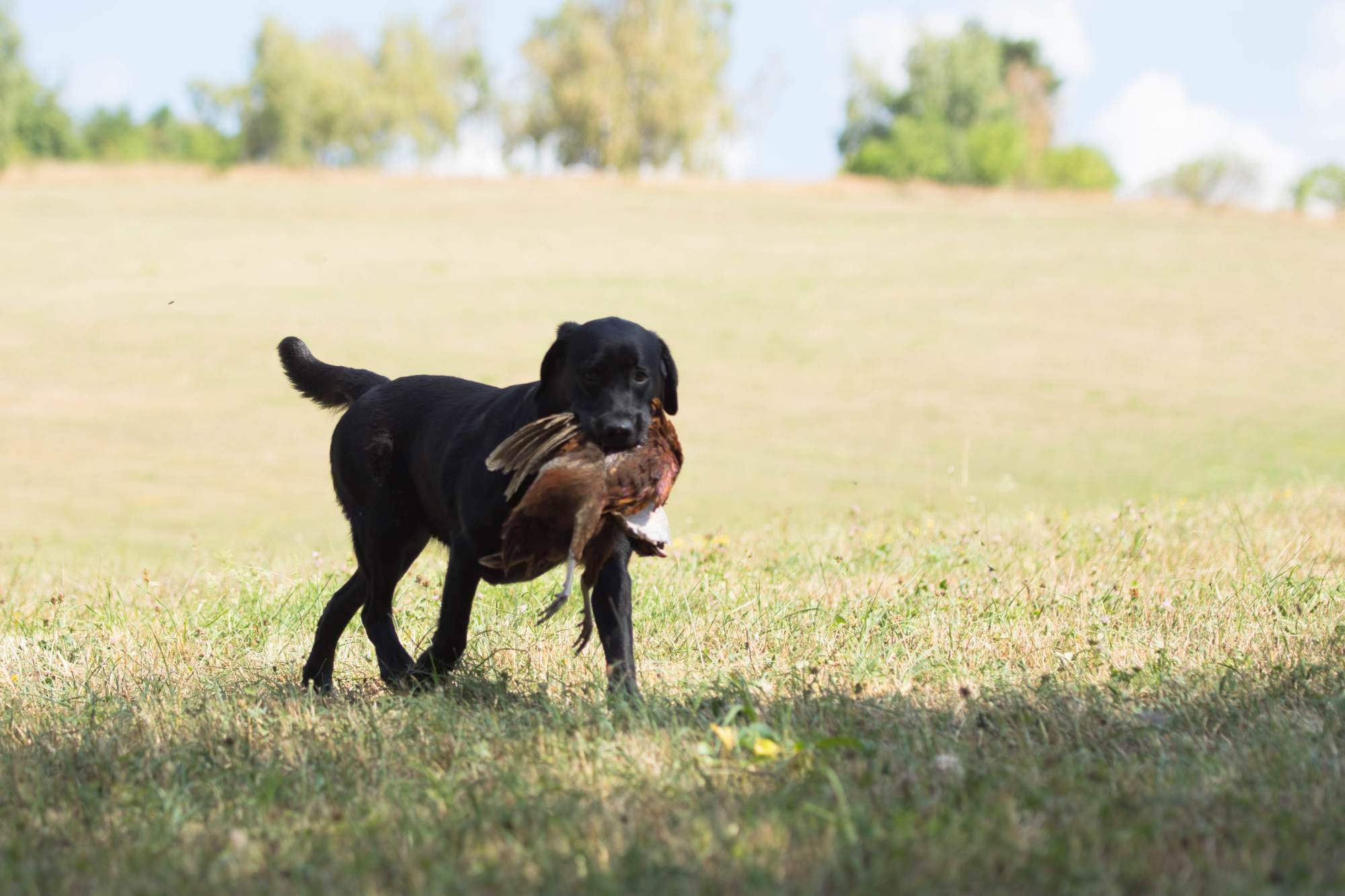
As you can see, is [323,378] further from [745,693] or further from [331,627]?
[745,693]

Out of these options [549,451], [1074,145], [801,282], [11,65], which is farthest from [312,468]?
[1074,145]

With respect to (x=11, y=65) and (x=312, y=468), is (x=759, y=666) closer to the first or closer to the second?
(x=312, y=468)

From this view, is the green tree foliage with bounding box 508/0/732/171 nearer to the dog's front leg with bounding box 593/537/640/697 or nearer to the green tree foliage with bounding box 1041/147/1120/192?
the green tree foliage with bounding box 1041/147/1120/192

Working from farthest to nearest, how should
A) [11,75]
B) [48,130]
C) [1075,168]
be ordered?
1. [1075,168]
2. [48,130]
3. [11,75]

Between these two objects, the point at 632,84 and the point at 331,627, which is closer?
the point at 331,627

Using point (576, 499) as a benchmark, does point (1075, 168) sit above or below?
above

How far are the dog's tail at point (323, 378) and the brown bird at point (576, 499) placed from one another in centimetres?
142

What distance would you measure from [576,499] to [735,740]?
92 centimetres

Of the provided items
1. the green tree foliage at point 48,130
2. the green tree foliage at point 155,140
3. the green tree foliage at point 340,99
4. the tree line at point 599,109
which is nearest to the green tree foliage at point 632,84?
the tree line at point 599,109

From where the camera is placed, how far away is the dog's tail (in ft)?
18.2

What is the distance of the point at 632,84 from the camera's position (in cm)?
6525

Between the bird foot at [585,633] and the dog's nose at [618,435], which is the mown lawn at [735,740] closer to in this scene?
the bird foot at [585,633]

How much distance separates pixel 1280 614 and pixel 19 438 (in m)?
17.5

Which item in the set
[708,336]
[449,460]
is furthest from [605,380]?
[708,336]
